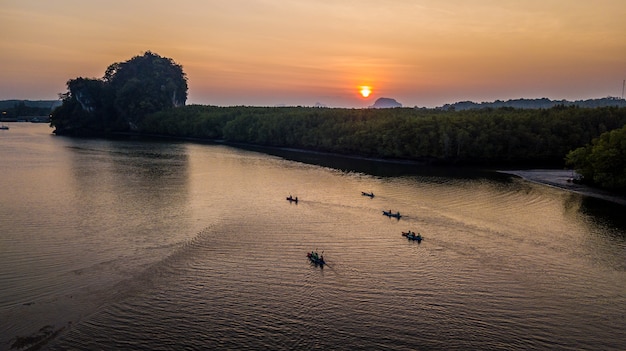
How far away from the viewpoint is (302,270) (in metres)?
35.3

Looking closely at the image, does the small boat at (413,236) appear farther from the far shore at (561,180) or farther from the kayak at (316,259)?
the far shore at (561,180)

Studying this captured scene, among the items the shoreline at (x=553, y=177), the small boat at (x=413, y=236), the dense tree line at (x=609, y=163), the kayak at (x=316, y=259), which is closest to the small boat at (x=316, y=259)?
the kayak at (x=316, y=259)

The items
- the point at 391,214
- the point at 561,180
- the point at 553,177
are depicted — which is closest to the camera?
the point at 391,214


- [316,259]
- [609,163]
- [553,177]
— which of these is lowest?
[316,259]

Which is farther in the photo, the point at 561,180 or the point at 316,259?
the point at 561,180

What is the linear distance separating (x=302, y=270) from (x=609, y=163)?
54.8 metres

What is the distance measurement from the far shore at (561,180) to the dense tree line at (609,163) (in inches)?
Result: 63.8

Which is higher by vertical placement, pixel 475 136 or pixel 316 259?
pixel 475 136

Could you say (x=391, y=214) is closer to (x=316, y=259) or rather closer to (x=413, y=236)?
(x=413, y=236)

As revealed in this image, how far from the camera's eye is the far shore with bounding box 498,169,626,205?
218ft

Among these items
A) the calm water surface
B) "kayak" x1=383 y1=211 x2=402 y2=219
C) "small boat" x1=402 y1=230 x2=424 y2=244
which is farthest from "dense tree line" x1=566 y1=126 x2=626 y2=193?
"small boat" x1=402 y1=230 x2=424 y2=244

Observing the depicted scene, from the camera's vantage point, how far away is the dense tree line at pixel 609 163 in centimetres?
6638

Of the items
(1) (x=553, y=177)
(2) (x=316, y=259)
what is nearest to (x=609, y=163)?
(1) (x=553, y=177)

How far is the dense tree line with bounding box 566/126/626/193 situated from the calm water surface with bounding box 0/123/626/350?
19.1 ft
